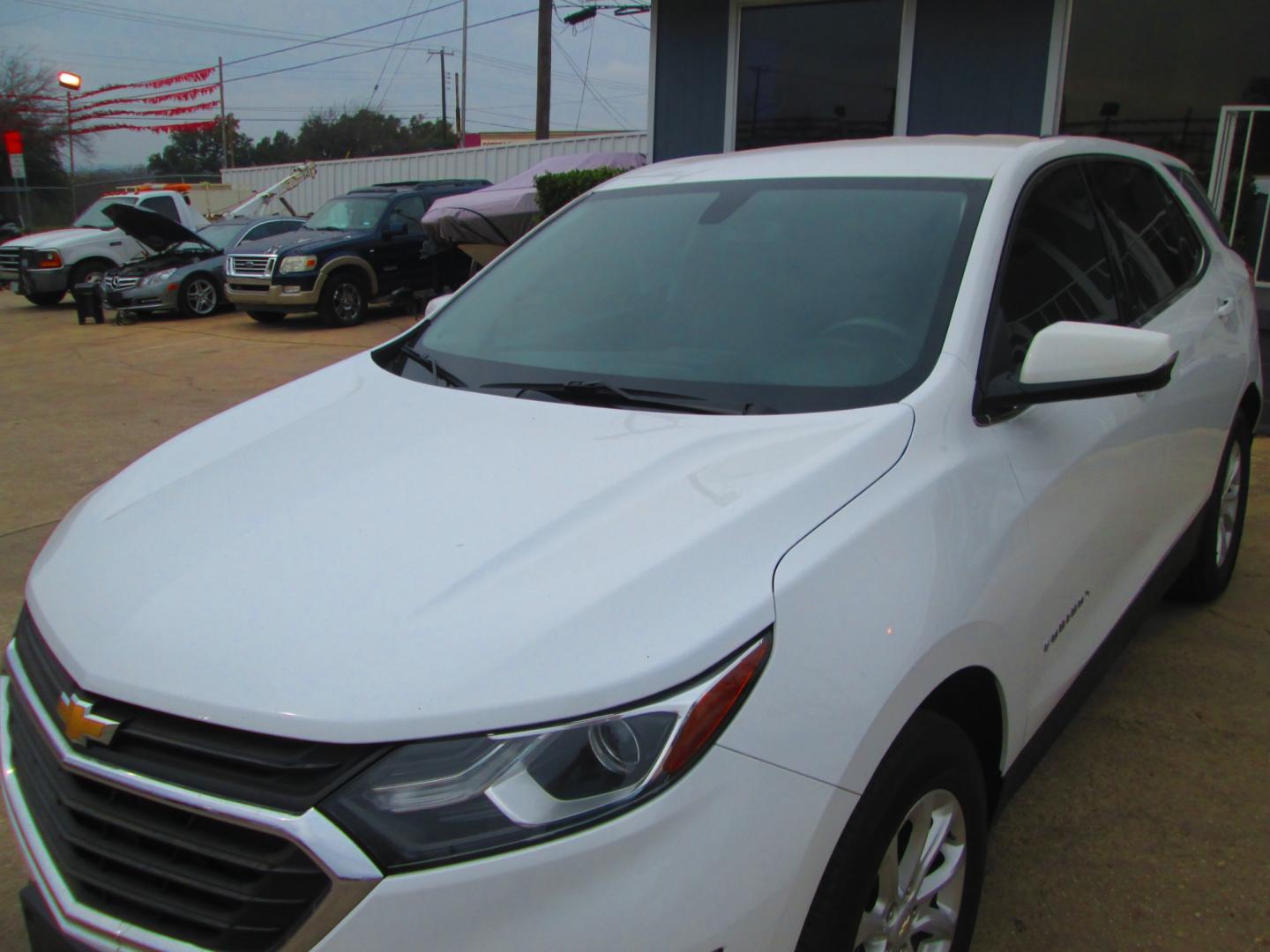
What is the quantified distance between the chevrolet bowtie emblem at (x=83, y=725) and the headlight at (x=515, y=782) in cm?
40

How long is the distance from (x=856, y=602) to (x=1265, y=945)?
4.90ft

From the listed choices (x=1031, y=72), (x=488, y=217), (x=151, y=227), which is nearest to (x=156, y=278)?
(x=151, y=227)

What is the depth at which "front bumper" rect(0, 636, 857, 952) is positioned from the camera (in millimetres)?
1360

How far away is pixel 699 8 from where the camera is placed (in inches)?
Answer: 403

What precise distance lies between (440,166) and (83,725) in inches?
927

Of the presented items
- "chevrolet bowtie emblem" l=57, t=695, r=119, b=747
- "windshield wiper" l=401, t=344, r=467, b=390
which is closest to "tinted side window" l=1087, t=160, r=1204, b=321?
"windshield wiper" l=401, t=344, r=467, b=390

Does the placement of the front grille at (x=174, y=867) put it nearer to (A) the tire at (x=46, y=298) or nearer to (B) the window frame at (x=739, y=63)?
(B) the window frame at (x=739, y=63)

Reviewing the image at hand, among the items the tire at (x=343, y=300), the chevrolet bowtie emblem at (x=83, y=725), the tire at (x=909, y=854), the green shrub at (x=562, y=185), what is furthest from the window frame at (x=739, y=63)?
the chevrolet bowtie emblem at (x=83, y=725)

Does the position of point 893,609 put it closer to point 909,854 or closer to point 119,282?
point 909,854

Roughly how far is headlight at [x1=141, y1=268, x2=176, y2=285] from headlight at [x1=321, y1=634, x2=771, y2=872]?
599 inches

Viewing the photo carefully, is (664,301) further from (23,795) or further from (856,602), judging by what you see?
(23,795)

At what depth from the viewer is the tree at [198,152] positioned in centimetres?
7725

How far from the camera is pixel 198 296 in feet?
50.5

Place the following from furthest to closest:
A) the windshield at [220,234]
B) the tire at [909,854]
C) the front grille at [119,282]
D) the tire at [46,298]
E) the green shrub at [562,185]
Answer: the tire at [46,298] < the windshield at [220,234] < the front grille at [119,282] < the green shrub at [562,185] < the tire at [909,854]
